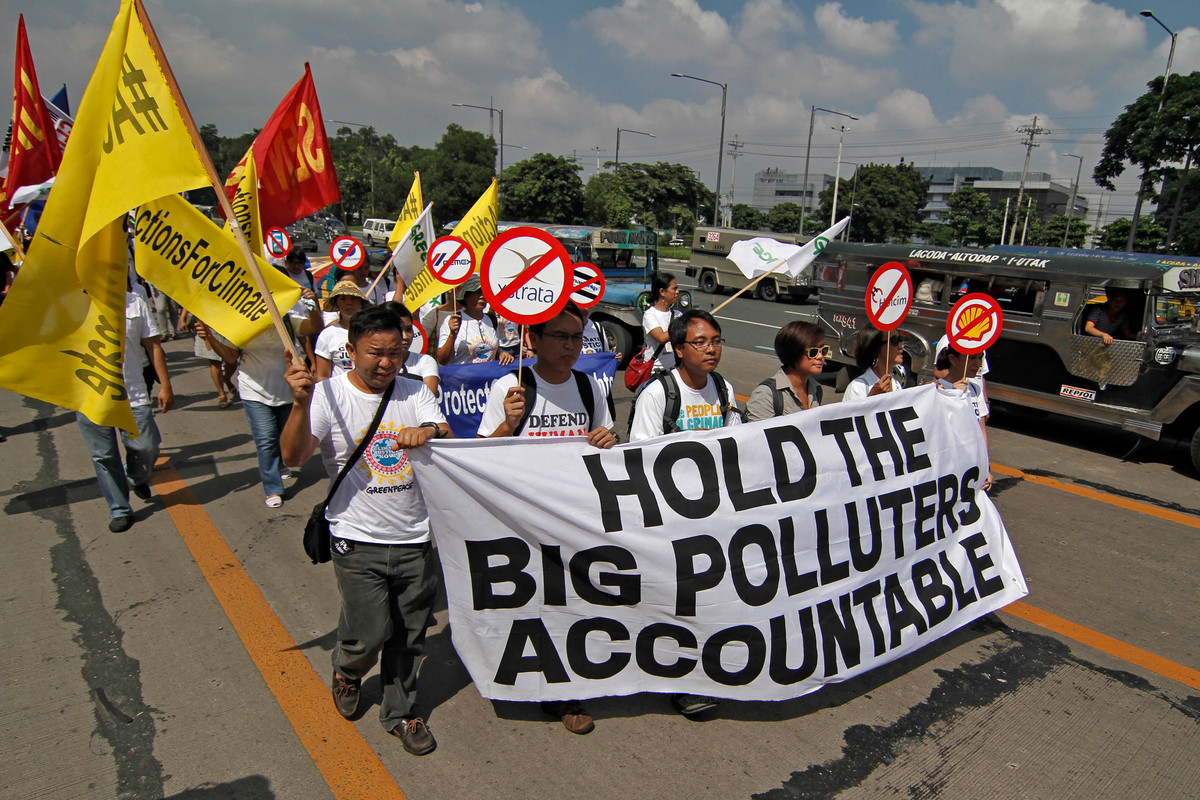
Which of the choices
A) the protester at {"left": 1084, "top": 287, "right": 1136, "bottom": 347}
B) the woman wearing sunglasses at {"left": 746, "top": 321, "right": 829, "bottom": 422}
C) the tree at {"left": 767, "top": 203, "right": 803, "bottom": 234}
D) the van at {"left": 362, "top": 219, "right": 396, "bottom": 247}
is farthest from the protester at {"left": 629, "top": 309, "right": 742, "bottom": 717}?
the tree at {"left": 767, "top": 203, "right": 803, "bottom": 234}

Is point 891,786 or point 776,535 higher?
point 776,535

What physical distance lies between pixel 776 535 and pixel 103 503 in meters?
5.12

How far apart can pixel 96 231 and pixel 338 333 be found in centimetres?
232

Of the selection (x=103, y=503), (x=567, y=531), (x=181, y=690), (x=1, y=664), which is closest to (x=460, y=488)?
(x=567, y=531)

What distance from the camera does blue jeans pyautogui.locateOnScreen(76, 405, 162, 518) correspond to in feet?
15.9

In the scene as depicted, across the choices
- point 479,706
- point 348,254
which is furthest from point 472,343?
point 479,706

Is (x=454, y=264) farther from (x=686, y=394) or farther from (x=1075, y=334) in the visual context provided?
(x=1075, y=334)

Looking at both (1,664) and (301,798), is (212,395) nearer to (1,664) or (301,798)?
(1,664)

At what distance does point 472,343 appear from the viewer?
645cm

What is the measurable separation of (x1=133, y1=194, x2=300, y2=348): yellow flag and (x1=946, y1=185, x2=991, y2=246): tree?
190 feet

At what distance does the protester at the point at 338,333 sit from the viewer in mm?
4754

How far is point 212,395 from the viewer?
8.98m

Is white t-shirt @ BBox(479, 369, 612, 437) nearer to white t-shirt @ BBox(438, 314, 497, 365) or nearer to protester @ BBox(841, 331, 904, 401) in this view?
protester @ BBox(841, 331, 904, 401)

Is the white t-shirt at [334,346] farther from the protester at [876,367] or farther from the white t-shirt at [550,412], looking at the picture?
the protester at [876,367]
